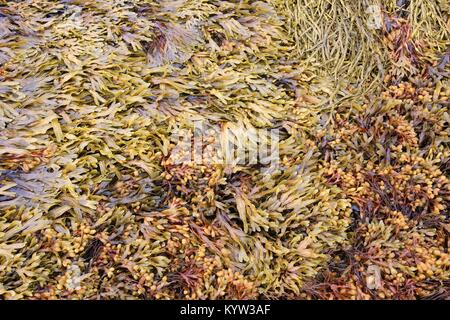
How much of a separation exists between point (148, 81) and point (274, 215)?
1116 millimetres

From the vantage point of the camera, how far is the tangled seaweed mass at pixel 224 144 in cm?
238

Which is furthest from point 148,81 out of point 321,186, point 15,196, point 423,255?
point 423,255

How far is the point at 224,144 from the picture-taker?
2572 millimetres

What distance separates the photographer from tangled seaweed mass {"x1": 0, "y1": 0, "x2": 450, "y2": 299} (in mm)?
2375

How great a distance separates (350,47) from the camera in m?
2.91

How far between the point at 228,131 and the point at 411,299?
139 cm

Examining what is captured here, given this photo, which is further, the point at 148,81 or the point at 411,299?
the point at 148,81

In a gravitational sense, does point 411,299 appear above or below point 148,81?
below

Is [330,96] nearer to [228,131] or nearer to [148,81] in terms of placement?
[228,131]
